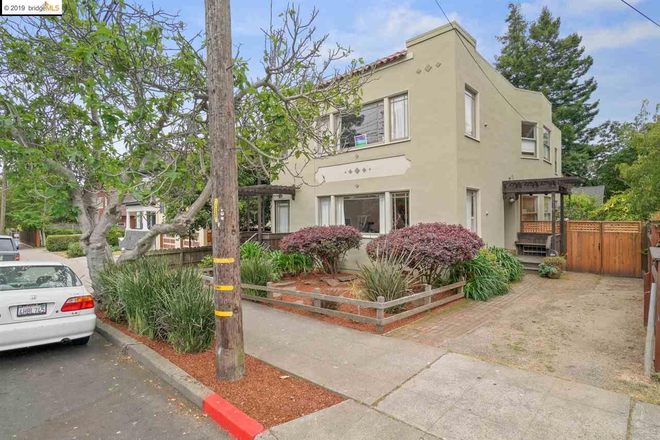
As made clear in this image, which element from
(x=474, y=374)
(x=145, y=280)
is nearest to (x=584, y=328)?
(x=474, y=374)

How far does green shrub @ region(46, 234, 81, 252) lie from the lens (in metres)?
24.7

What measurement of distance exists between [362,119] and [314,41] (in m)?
6.22

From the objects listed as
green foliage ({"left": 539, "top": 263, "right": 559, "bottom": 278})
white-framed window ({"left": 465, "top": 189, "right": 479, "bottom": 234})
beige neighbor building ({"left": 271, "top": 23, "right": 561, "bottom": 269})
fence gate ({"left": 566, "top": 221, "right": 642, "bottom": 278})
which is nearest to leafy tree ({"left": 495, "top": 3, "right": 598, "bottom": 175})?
beige neighbor building ({"left": 271, "top": 23, "right": 561, "bottom": 269})

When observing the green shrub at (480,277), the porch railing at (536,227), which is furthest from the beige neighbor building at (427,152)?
the green shrub at (480,277)

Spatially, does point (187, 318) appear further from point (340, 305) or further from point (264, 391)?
point (340, 305)

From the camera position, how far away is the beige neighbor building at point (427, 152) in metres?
9.83

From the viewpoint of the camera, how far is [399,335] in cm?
572

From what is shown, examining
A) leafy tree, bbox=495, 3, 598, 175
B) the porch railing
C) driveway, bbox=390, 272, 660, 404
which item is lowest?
driveway, bbox=390, 272, 660, 404

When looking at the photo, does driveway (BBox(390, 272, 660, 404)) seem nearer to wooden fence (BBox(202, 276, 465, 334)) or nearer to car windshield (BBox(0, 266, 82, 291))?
wooden fence (BBox(202, 276, 465, 334))

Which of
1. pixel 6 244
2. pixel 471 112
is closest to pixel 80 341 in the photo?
pixel 6 244

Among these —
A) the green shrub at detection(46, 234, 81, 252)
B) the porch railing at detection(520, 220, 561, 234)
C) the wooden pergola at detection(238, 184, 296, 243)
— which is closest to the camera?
the wooden pergola at detection(238, 184, 296, 243)

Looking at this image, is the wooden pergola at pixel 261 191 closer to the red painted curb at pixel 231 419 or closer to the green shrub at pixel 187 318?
the green shrub at pixel 187 318

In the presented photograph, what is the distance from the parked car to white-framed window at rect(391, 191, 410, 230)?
13405 millimetres

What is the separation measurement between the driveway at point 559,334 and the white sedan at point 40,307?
499 centimetres
